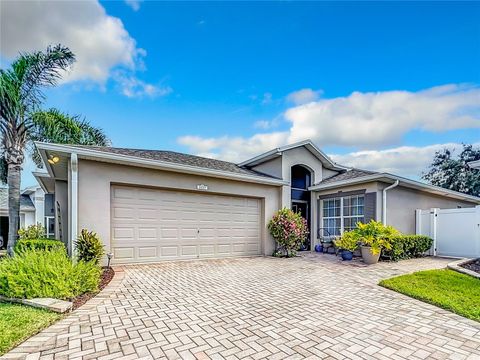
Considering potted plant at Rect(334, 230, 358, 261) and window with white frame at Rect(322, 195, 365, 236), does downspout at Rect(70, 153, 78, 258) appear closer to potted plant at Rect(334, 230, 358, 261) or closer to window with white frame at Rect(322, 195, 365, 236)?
potted plant at Rect(334, 230, 358, 261)

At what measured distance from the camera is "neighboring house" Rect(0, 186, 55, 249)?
17547mm

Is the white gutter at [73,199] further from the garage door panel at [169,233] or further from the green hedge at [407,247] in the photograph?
the green hedge at [407,247]

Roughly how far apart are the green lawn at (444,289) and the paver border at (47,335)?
20.5 feet

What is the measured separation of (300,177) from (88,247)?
1002 cm

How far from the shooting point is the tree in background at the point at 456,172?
81.7ft

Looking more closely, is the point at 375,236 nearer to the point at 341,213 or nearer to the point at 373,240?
the point at 373,240

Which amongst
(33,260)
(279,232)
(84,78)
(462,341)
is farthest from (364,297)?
(84,78)

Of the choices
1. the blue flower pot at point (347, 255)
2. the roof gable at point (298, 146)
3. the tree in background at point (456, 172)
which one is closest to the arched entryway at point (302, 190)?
the roof gable at point (298, 146)

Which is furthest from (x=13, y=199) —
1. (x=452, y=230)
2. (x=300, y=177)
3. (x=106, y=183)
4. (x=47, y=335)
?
(x=452, y=230)

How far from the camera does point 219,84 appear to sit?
44.0 feet

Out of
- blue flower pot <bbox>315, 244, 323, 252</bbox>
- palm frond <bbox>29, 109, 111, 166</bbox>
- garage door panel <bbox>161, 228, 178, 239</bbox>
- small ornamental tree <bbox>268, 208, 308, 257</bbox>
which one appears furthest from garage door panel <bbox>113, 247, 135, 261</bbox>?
blue flower pot <bbox>315, 244, 323, 252</bbox>

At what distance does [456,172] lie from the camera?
25.9 m

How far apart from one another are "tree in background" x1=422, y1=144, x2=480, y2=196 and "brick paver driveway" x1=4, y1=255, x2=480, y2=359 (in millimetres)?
25034

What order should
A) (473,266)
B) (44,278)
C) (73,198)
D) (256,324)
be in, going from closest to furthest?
1. (256,324)
2. (44,278)
3. (73,198)
4. (473,266)
